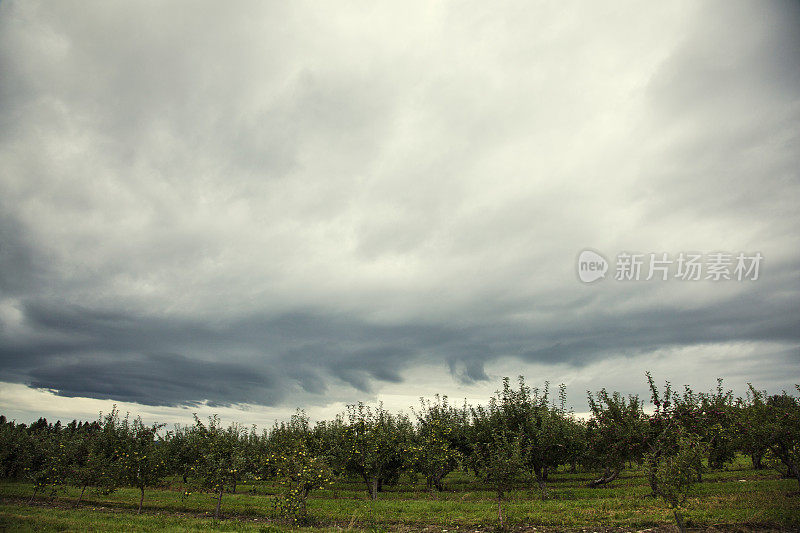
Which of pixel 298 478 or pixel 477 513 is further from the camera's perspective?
pixel 298 478

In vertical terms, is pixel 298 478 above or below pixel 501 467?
below

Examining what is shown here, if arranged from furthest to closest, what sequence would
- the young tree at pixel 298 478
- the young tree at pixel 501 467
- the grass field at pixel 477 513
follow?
1. the young tree at pixel 298 478
2. the young tree at pixel 501 467
3. the grass field at pixel 477 513

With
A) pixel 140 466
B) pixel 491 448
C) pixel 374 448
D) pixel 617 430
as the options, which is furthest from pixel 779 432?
pixel 140 466

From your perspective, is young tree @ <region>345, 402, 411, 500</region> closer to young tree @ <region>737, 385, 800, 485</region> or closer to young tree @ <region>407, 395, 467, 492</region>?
young tree @ <region>407, 395, 467, 492</region>

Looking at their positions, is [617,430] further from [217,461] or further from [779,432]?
[217,461]

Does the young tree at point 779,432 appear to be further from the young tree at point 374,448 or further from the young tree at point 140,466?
the young tree at point 140,466

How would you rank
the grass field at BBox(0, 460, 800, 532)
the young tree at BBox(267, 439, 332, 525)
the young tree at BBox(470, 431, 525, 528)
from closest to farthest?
the grass field at BBox(0, 460, 800, 532), the young tree at BBox(470, 431, 525, 528), the young tree at BBox(267, 439, 332, 525)

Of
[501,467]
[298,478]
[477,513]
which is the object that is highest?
[501,467]

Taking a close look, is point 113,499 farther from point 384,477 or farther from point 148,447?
point 384,477

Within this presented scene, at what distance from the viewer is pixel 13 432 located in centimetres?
6750

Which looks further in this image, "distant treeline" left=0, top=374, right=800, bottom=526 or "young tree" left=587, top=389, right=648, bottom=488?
"young tree" left=587, top=389, right=648, bottom=488

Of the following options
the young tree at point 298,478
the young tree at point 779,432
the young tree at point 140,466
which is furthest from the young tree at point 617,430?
the young tree at point 140,466

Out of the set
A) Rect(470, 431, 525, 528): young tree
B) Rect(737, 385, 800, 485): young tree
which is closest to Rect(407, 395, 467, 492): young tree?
Rect(470, 431, 525, 528): young tree

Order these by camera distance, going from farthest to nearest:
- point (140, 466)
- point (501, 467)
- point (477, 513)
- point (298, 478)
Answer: point (140, 466), point (298, 478), point (477, 513), point (501, 467)
